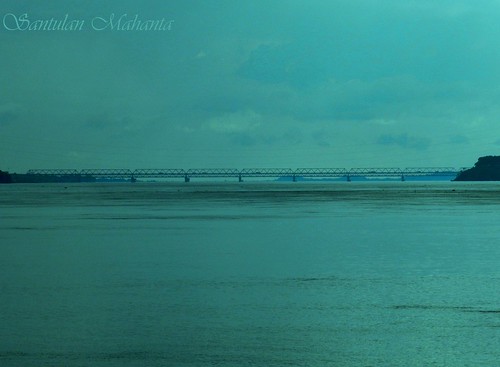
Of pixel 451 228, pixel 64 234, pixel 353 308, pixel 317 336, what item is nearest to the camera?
pixel 317 336

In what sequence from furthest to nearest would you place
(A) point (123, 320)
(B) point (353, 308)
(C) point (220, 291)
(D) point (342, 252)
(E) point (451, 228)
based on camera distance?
(E) point (451, 228), (D) point (342, 252), (C) point (220, 291), (B) point (353, 308), (A) point (123, 320)

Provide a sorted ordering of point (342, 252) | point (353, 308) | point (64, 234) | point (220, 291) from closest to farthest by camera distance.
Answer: point (353, 308) < point (220, 291) < point (342, 252) < point (64, 234)

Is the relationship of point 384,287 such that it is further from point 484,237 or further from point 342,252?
point 484,237

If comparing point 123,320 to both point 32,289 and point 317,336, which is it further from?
point 32,289

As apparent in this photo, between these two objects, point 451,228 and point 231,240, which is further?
point 451,228

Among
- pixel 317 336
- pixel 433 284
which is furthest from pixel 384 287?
pixel 317 336

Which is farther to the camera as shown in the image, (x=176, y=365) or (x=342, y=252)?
(x=342, y=252)

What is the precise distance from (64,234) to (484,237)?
17.2 m

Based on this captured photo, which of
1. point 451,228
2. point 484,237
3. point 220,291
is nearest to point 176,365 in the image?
point 220,291

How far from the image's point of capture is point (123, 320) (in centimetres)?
1410

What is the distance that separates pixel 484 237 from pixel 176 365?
912 inches

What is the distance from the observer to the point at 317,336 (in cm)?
1274

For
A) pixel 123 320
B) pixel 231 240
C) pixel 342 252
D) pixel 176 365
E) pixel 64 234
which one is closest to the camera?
pixel 176 365

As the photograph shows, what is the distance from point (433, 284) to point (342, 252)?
309 inches
